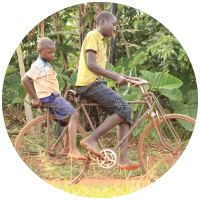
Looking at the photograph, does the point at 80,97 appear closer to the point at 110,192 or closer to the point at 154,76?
the point at 110,192

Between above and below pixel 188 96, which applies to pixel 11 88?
above

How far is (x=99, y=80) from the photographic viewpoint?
9.70 feet

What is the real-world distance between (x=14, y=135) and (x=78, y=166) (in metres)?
1.48

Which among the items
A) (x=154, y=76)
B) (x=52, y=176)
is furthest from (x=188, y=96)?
(x=52, y=176)

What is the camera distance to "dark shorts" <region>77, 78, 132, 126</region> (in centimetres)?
291

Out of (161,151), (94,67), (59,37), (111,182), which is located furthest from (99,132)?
(59,37)

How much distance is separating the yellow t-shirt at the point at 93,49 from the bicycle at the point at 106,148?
0.23m

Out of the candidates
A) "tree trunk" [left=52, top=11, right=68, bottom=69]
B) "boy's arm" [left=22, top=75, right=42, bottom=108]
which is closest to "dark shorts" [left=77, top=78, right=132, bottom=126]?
"boy's arm" [left=22, top=75, right=42, bottom=108]

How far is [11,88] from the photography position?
458cm

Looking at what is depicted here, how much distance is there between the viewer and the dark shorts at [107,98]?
9.55 ft

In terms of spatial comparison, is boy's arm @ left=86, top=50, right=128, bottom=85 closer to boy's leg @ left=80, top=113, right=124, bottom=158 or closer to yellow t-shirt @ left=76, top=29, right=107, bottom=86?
yellow t-shirt @ left=76, top=29, right=107, bottom=86

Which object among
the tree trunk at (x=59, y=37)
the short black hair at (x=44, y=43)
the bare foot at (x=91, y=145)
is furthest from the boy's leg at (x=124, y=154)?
the tree trunk at (x=59, y=37)

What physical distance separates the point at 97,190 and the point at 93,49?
5.10 feet

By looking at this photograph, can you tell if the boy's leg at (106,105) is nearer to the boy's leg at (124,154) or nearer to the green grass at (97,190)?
the boy's leg at (124,154)
